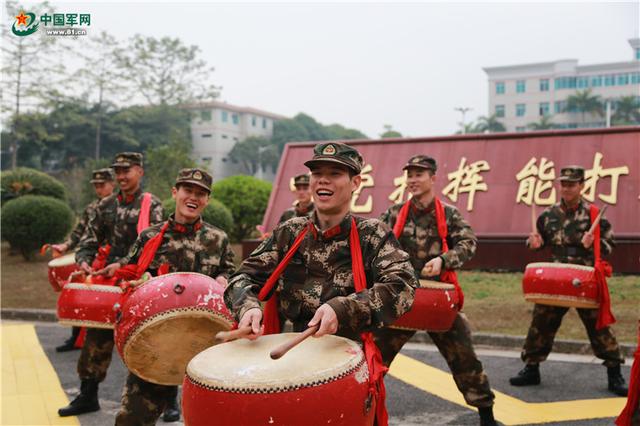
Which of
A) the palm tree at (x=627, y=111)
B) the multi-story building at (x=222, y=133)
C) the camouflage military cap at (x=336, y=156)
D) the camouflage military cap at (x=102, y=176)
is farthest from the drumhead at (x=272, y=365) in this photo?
the palm tree at (x=627, y=111)

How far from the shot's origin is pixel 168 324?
337 centimetres

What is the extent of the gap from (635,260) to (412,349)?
547cm

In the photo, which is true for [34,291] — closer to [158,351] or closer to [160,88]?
[158,351]

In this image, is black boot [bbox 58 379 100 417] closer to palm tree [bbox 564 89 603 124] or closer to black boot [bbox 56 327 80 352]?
black boot [bbox 56 327 80 352]

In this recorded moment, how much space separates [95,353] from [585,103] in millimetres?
63354

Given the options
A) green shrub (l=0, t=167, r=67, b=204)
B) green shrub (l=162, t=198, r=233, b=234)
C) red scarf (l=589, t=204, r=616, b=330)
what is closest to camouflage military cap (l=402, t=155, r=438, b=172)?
red scarf (l=589, t=204, r=616, b=330)

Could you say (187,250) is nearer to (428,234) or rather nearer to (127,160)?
(127,160)

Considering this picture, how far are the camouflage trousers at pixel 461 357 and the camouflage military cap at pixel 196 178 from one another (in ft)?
4.91

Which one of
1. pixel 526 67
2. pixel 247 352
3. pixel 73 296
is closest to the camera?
pixel 247 352

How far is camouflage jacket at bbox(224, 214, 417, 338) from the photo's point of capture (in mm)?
2654

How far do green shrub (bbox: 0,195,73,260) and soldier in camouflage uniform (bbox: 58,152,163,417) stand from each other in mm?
9999

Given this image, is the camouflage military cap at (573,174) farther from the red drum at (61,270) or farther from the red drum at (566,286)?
the red drum at (61,270)

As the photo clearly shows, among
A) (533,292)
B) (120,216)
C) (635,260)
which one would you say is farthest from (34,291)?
(635,260)

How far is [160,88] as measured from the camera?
40438 mm
